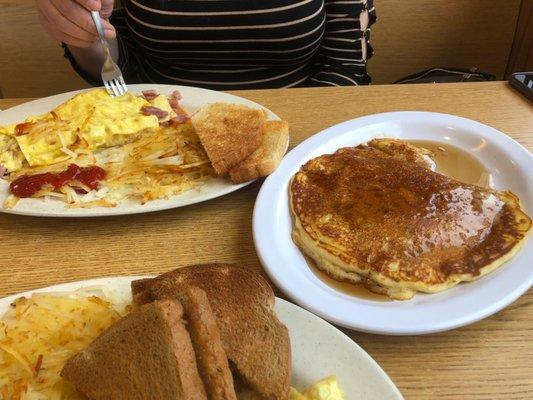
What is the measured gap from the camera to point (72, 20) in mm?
1595

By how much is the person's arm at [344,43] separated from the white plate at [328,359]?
1364mm

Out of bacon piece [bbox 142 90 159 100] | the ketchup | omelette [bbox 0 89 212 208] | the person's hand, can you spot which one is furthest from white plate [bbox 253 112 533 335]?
the person's hand

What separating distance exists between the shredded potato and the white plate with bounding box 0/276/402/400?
0.07m

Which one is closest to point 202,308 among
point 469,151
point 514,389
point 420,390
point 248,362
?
point 248,362

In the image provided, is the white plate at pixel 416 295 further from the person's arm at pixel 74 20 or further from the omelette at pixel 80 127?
the person's arm at pixel 74 20

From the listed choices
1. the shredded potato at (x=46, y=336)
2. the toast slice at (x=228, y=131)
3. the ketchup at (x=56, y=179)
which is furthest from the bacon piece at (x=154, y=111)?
the shredded potato at (x=46, y=336)

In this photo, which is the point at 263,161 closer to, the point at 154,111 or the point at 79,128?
the point at 154,111

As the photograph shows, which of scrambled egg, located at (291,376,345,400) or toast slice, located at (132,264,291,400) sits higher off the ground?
toast slice, located at (132,264,291,400)

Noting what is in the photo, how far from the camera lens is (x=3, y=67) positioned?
2.87 m

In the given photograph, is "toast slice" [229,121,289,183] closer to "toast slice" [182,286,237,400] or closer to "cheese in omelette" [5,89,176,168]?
"cheese in omelette" [5,89,176,168]

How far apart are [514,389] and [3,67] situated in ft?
10.1

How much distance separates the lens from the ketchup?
4.12 feet

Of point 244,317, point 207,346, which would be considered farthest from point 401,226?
point 207,346

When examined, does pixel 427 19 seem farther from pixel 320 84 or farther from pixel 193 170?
pixel 193 170
